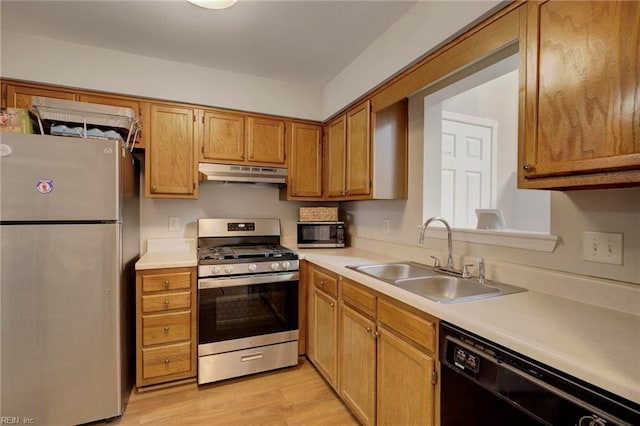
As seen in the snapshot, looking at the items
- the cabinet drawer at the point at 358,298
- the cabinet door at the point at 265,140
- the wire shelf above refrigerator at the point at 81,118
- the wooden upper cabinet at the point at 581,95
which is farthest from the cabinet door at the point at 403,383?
the wire shelf above refrigerator at the point at 81,118

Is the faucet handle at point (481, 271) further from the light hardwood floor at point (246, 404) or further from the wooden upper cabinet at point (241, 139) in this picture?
the wooden upper cabinet at point (241, 139)

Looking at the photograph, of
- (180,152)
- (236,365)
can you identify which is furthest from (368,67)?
(236,365)

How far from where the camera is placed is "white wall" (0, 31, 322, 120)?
207 cm

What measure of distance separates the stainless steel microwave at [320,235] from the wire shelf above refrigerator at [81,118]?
5.11 ft

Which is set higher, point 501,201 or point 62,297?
point 501,201

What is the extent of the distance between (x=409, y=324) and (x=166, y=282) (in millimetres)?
1644

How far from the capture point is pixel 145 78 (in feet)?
7.74

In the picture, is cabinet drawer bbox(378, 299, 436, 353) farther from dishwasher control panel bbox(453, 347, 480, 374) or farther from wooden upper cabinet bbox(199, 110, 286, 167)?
wooden upper cabinet bbox(199, 110, 286, 167)

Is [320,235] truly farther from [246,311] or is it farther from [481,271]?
[481,271]

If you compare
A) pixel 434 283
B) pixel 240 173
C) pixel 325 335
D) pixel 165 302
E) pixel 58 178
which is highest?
pixel 240 173

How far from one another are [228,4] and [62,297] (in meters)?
1.85

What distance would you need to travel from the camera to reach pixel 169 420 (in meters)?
1.83

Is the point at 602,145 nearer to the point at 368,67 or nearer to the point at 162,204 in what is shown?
the point at 368,67

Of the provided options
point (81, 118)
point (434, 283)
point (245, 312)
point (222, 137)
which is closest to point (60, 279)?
point (81, 118)
